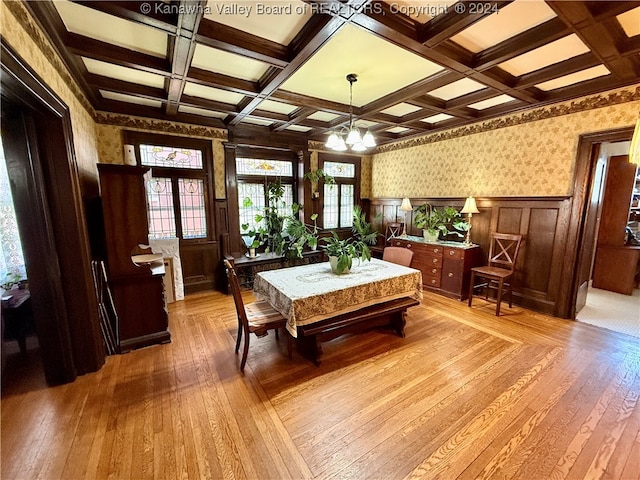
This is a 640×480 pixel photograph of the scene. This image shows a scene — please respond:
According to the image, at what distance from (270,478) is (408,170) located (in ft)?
16.5

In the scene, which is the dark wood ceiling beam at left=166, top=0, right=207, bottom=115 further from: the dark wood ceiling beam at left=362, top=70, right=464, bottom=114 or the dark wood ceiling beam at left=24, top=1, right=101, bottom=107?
the dark wood ceiling beam at left=362, top=70, right=464, bottom=114

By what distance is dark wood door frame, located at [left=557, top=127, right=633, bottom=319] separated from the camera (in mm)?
3125

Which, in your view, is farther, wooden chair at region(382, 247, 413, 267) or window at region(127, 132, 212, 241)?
window at region(127, 132, 212, 241)

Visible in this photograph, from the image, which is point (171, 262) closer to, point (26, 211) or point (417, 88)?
point (26, 211)

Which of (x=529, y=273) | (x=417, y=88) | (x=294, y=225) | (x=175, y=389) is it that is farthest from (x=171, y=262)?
(x=529, y=273)

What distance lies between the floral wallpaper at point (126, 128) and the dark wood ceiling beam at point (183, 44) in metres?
1.04

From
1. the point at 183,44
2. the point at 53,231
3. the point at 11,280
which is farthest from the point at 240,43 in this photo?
the point at 11,280

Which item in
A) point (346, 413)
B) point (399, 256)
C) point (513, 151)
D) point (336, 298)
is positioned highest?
point (513, 151)

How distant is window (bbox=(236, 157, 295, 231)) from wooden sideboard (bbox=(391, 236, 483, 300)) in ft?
8.38

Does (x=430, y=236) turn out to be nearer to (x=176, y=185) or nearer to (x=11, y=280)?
(x=176, y=185)

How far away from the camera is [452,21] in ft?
6.03

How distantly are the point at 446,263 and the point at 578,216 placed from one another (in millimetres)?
1629

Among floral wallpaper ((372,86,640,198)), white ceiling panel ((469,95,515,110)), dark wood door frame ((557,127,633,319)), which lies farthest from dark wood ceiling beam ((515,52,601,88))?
dark wood door frame ((557,127,633,319))

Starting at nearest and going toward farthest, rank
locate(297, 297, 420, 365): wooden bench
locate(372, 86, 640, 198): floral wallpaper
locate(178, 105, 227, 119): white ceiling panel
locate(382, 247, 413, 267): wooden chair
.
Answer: locate(297, 297, 420, 365): wooden bench, locate(372, 86, 640, 198): floral wallpaper, locate(382, 247, 413, 267): wooden chair, locate(178, 105, 227, 119): white ceiling panel
